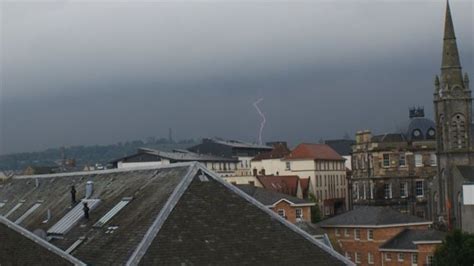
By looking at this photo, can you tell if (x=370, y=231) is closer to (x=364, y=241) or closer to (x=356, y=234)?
(x=364, y=241)

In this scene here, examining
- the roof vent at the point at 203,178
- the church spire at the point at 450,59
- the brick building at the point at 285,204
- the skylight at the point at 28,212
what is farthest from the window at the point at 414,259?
the roof vent at the point at 203,178

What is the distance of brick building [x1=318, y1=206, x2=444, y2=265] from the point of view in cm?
6469

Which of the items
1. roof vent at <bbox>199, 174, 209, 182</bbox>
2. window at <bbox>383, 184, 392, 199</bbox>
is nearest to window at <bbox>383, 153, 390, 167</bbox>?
window at <bbox>383, 184, 392, 199</bbox>

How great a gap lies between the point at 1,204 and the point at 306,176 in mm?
63404

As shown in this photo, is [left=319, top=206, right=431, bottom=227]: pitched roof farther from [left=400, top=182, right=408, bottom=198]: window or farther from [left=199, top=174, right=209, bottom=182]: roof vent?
[left=199, top=174, right=209, bottom=182]: roof vent

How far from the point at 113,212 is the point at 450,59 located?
56.1m

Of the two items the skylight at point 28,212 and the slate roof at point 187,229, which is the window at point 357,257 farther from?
the slate roof at point 187,229

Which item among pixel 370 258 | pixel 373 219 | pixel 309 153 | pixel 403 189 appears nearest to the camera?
pixel 370 258

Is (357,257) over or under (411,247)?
under

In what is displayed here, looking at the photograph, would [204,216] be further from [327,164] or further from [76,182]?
[327,164]

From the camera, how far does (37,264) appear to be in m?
23.9

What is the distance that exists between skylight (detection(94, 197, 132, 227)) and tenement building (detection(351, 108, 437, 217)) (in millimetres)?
65370

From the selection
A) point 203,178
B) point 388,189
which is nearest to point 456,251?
point 203,178

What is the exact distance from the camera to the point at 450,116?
77.5m
